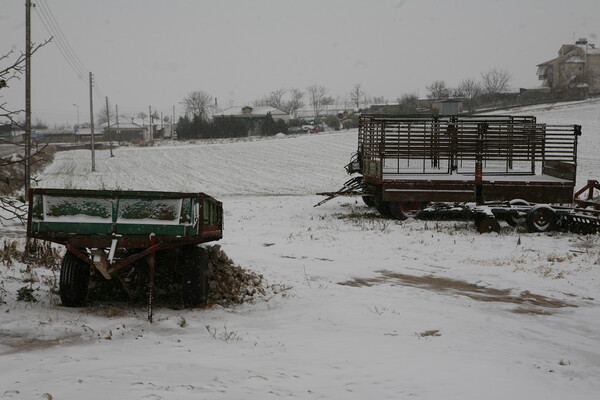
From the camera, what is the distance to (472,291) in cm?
915

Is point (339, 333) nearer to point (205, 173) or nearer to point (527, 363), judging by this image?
point (527, 363)

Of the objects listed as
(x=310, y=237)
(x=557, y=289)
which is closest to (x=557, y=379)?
(x=557, y=289)

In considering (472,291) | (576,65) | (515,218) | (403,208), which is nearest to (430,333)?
(472,291)

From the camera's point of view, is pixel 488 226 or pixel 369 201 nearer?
pixel 488 226

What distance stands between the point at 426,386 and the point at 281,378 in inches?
51.0

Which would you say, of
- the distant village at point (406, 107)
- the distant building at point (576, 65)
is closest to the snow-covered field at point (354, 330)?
the distant village at point (406, 107)

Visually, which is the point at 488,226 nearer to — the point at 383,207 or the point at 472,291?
the point at 383,207

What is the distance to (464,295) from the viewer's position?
29.1ft

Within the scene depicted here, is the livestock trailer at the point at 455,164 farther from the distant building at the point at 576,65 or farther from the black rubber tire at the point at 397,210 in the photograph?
the distant building at the point at 576,65

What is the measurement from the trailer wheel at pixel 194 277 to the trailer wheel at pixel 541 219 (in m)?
10.1

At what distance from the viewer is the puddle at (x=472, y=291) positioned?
8297 millimetres

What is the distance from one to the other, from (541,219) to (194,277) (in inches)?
415

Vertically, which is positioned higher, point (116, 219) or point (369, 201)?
point (116, 219)

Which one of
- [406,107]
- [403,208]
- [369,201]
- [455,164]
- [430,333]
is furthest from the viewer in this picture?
[406,107]
